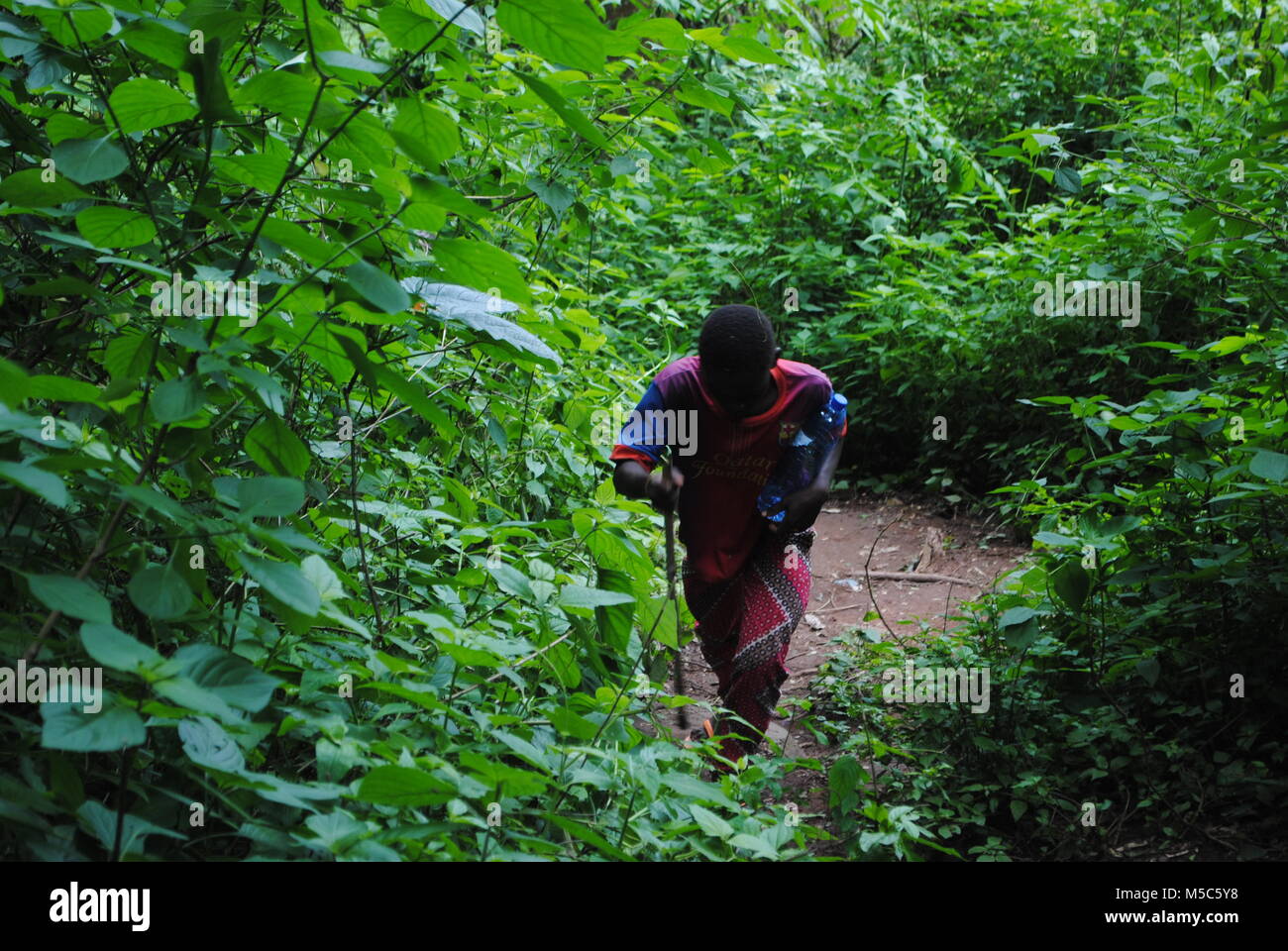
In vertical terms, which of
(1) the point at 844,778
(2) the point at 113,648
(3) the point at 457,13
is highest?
(3) the point at 457,13

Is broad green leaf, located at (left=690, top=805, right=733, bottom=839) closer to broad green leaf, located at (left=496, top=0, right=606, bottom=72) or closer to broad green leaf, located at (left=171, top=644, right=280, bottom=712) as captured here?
broad green leaf, located at (left=171, top=644, right=280, bottom=712)

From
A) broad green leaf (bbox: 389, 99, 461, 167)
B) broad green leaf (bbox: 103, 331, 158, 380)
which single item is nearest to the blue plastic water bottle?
broad green leaf (bbox: 389, 99, 461, 167)

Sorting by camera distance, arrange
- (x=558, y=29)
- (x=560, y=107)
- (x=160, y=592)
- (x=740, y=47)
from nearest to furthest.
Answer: (x=160, y=592) → (x=558, y=29) → (x=560, y=107) → (x=740, y=47)

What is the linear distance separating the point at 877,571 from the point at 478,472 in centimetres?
286

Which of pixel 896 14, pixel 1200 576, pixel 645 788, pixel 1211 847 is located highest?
pixel 896 14

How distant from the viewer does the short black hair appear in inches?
137

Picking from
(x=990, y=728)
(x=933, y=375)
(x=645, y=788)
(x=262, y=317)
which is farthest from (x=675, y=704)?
(x=933, y=375)

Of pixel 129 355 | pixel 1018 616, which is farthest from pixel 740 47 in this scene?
pixel 1018 616

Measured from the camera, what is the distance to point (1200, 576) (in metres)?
3.39

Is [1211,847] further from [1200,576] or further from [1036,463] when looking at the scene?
[1036,463]

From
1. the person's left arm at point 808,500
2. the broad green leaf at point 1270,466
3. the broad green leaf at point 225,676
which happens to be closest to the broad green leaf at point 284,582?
the broad green leaf at point 225,676

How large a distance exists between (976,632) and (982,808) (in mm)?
877

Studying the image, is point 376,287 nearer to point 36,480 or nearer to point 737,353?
point 36,480

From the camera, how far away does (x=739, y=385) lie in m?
3.55
